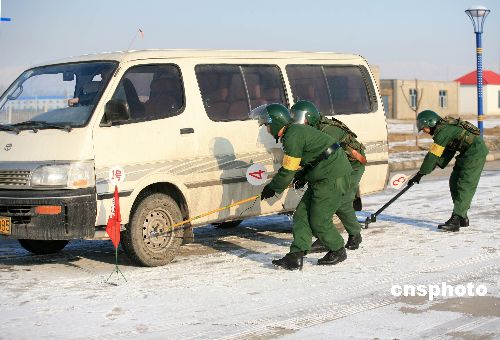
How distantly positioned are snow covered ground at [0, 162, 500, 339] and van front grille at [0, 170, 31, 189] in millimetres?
859

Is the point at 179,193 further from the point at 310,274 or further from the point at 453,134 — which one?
the point at 453,134

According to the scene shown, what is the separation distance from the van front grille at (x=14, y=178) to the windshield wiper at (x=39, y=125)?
1.51 feet

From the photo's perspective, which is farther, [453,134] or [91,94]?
[453,134]

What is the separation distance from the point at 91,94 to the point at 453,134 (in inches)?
179

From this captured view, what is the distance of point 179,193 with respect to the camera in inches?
349

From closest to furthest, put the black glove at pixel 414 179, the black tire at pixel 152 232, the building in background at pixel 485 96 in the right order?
the black tire at pixel 152 232 → the black glove at pixel 414 179 → the building in background at pixel 485 96

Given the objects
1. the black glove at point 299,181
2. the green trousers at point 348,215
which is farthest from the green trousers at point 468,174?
the black glove at point 299,181

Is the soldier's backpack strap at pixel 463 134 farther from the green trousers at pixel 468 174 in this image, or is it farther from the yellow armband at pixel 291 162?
the yellow armband at pixel 291 162

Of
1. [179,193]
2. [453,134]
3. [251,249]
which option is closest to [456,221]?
[453,134]

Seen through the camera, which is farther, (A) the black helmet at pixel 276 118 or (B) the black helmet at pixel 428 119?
(B) the black helmet at pixel 428 119

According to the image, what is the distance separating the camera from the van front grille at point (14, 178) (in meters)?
8.05

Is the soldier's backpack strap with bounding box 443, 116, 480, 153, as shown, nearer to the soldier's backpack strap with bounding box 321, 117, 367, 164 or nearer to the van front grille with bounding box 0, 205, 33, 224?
the soldier's backpack strap with bounding box 321, 117, 367, 164

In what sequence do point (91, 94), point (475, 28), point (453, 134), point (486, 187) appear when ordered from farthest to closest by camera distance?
point (475, 28) < point (486, 187) < point (453, 134) < point (91, 94)

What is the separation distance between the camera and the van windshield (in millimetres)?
8367
